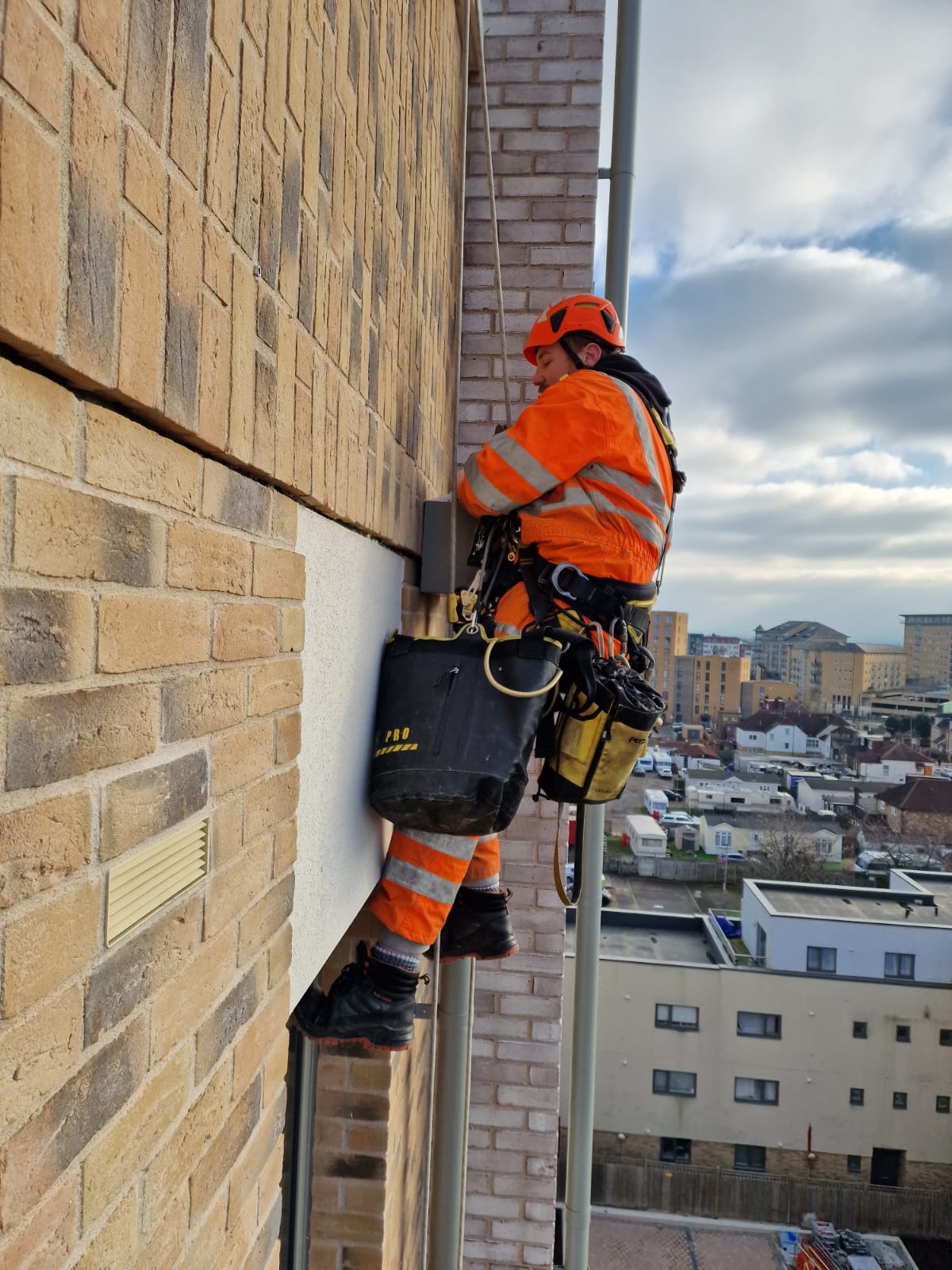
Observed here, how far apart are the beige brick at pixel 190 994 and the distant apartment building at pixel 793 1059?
18879 mm

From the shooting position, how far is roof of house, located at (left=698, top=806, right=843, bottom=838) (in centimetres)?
3106

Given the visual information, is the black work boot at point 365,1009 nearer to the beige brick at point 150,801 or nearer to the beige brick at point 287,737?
the beige brick at point 287,737

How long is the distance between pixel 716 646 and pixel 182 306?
2711 inches

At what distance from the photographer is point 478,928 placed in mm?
2637

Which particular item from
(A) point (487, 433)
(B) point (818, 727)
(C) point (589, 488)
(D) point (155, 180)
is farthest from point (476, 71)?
(B) point (818, 727)

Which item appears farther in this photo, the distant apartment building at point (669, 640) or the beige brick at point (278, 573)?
the distant apartment building at point (669, 640)

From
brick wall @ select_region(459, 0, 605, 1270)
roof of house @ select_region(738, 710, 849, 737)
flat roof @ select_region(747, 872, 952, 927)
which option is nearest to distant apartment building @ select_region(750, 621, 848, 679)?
roof of house @ select_region(738, 710, 849, 737)

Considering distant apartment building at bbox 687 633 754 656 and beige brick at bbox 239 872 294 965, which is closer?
beige brick at bbox 239 872 294 965

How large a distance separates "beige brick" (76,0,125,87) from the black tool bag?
1320 millimetres

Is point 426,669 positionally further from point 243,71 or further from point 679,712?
point 679,712

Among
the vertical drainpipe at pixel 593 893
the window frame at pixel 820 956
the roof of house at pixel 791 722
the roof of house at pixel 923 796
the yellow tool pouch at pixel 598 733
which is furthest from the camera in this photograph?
the roof of house at pixel 791 722

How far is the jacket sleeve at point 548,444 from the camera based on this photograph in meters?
2.12

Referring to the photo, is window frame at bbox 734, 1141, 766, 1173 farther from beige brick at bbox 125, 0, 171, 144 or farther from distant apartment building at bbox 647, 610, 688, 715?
distant apartment building at bbox 647, 610, 688, 715

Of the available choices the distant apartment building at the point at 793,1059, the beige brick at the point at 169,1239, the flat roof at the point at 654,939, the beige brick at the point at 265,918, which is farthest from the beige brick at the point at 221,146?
the flat roof at the point at 654,939
